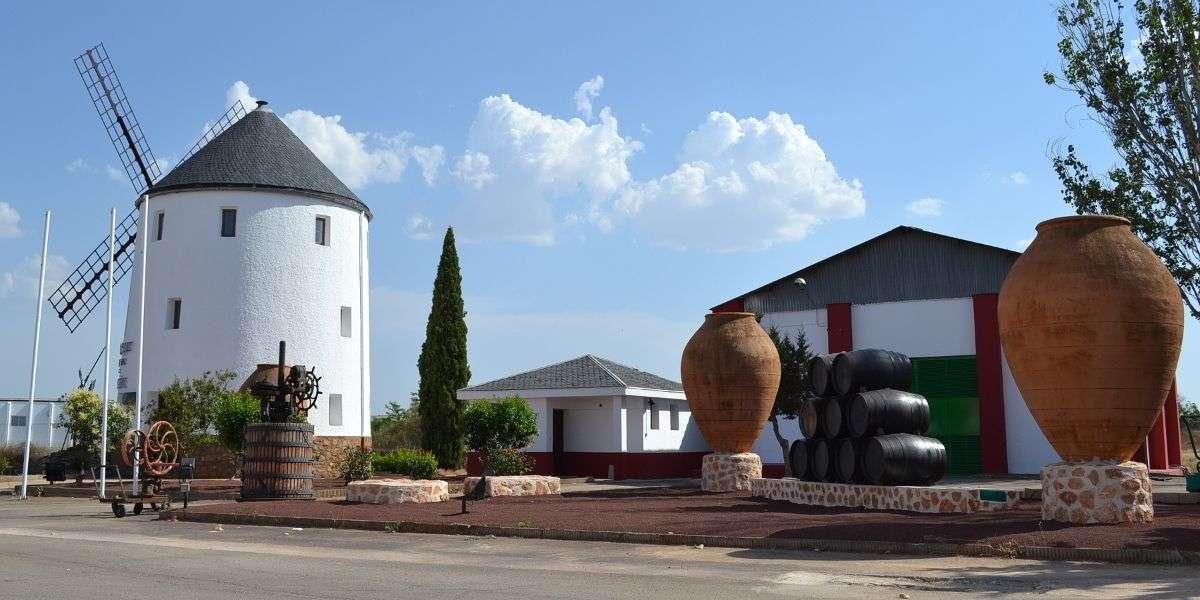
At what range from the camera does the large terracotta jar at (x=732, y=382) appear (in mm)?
24531

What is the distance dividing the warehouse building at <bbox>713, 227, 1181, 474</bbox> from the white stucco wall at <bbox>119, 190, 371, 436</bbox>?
48.7ft

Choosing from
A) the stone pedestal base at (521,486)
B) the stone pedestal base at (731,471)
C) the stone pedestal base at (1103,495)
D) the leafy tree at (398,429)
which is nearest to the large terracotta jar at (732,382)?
the stone pedestal base at (731,471)

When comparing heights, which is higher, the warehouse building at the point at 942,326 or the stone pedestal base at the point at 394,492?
the warehouse building at the point at 942,326

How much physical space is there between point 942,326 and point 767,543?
73.1ft

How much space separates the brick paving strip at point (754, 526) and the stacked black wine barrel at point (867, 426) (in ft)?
3.38

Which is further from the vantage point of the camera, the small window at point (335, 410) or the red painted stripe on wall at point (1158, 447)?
the small window at point (335, 410)

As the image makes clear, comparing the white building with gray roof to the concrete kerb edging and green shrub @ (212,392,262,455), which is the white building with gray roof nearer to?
green shrub @ (212,392,262,455)

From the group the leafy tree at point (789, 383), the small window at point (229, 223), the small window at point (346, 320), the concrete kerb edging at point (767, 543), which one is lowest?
the concrete kerb edging at point (767, 543)

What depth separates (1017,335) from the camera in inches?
605

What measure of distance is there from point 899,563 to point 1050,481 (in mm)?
4463

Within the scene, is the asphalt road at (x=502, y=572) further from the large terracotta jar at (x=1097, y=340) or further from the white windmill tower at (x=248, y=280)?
the white windmill tower at (x=248, y=280)

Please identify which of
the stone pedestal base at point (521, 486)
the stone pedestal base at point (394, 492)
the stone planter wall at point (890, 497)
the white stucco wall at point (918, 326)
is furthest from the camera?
the white stucco wall at point (918, 326)

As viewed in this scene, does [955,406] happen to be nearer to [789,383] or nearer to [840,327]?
[840,327]

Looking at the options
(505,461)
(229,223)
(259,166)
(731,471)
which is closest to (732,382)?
(731,471)
